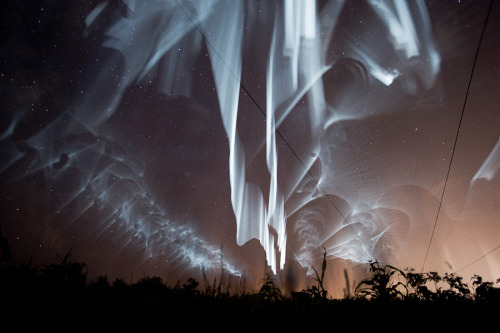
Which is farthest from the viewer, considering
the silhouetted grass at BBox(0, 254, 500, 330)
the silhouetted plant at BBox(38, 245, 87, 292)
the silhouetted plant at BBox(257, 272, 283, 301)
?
the silhouetted plant at BBox(257, 272, 283, 301)

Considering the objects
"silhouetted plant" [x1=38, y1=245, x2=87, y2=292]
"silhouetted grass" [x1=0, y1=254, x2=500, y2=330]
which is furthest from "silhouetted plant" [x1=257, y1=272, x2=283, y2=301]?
"silhouetted plant" [x1=38, y1=245, x2=87, y2=292]

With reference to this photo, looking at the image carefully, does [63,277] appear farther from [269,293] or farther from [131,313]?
[269,293]

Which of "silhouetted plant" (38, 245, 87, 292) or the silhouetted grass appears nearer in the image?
the silhouetted grass

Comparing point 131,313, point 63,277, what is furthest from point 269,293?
point 63,277

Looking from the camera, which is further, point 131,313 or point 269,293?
point 269,293

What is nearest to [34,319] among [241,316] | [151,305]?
[151,305]

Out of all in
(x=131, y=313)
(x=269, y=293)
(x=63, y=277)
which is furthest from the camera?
(x=269, y=293)

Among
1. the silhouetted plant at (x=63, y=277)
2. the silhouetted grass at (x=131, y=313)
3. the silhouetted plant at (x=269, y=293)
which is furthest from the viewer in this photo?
the silhouetted plant at (x=269, y=293)

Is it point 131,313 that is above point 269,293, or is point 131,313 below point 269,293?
below

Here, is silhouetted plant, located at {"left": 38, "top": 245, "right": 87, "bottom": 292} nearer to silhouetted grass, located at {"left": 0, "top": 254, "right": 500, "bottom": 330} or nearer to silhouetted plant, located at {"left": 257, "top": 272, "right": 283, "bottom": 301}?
silhouetted grass, located at {"left": 0, "top": 254, "right": 500, "bottom": 330}

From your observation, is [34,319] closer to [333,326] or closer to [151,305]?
[151,305]

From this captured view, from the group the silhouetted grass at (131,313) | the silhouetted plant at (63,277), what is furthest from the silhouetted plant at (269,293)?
the silhouetted plant at (63,277)

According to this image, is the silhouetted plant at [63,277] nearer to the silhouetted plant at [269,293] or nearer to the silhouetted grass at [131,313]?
the silhouetted grass at [131,313]
